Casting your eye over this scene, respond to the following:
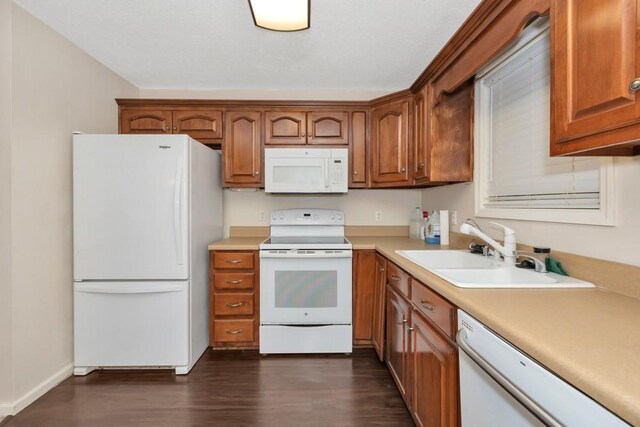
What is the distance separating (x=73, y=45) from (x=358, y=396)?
3065 mm

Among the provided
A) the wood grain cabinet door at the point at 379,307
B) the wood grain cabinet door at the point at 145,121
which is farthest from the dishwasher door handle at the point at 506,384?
the wood grain cabinet door at the point at 145,121

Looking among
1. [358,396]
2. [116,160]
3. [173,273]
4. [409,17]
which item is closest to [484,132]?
[409,17]

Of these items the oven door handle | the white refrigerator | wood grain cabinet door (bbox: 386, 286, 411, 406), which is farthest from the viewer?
the oven door handle

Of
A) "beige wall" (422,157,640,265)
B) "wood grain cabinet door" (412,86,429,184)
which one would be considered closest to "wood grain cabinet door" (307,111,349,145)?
"wood grain cabinet door" (412,86,429,184)

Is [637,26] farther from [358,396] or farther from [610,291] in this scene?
[358,396]

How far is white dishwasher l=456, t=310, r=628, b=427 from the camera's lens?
0.60 metres

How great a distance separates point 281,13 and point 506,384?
5.96 ft

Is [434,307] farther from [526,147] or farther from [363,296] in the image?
[363,296]

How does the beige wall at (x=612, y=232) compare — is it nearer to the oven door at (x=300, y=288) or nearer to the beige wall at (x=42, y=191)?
the oven door at (x=300, y=288)

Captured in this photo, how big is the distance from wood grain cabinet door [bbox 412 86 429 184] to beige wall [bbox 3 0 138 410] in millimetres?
2506

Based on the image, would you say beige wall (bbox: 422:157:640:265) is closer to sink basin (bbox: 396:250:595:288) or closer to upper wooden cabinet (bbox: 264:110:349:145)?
sink basin (bbox: 396:250:595:288)

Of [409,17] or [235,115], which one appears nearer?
[409,17]

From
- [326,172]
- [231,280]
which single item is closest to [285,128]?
[326,172]

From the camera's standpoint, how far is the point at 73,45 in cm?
219
